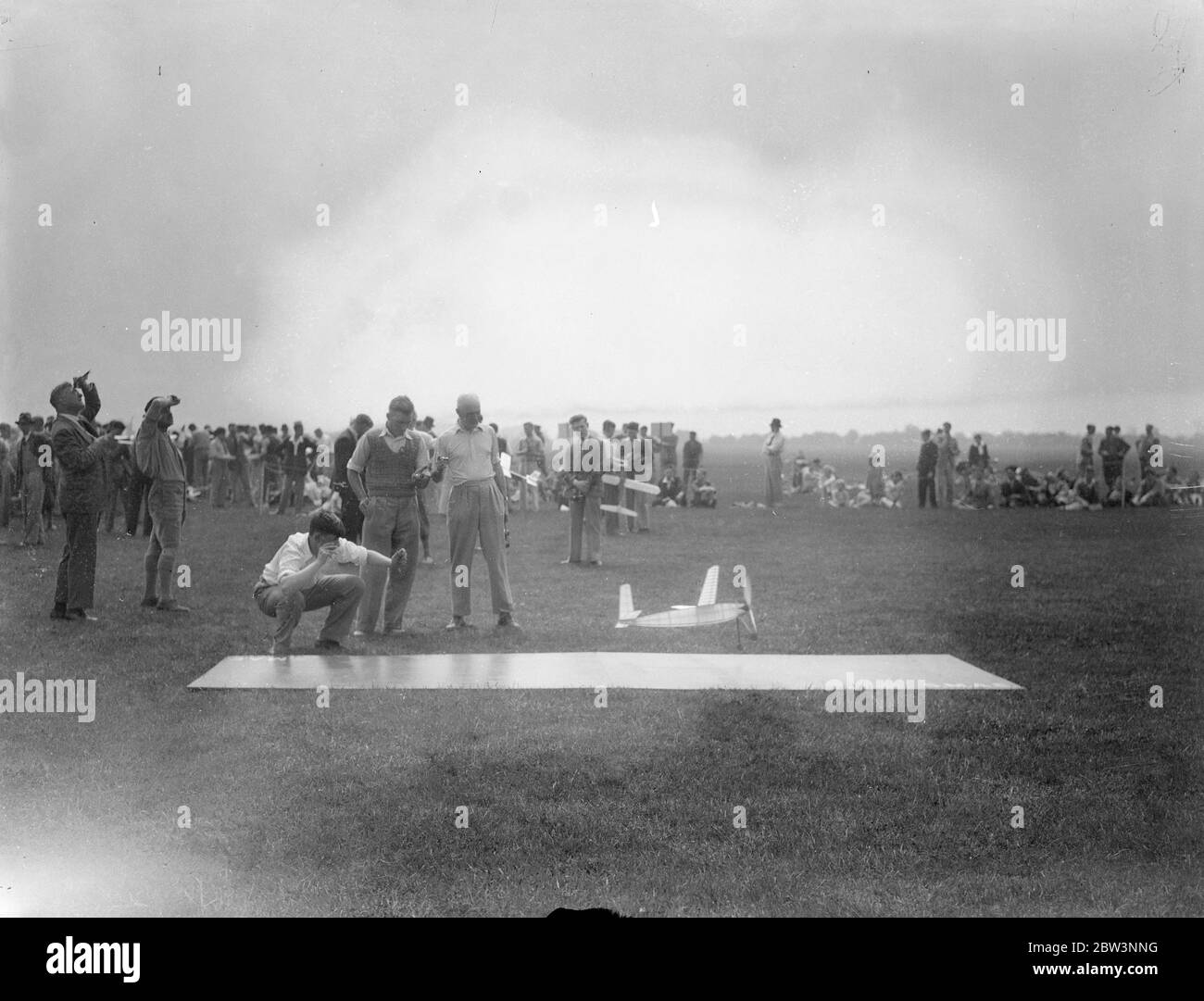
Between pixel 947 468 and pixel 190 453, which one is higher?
pixel 190 453

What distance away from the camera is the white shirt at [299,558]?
334 inches

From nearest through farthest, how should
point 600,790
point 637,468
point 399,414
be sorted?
point 600,790
point 399,414
point 637,468

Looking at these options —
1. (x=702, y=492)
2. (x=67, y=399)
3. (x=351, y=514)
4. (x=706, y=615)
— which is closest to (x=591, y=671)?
(x=706, y=615)

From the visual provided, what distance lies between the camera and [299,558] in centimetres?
859

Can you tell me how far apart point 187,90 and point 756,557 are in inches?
362

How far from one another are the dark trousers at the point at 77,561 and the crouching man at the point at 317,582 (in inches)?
61.1

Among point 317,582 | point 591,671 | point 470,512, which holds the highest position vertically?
point 470,512

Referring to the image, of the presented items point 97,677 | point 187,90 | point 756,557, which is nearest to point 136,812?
point 97,677

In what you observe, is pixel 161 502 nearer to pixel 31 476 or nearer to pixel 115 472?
pixel 31 476

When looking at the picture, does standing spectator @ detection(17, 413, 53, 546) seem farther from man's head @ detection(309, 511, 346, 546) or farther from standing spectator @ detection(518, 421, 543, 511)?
standing spectator @ detection(518, 421, 543, 511)

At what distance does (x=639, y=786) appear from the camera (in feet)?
19.5

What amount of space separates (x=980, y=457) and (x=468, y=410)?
13.8m

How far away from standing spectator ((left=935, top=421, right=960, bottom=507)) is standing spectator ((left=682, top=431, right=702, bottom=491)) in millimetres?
4057

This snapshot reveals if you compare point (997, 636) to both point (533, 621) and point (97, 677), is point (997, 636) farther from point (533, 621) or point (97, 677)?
point (97, 677)
